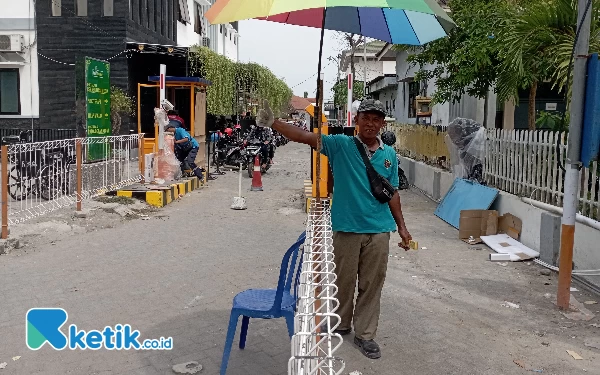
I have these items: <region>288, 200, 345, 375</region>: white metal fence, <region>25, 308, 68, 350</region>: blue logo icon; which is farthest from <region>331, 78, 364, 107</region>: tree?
<region>288, 200, 345, 375</region>: white metal fence

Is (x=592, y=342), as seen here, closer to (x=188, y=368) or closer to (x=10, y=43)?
(x=188, y=368)

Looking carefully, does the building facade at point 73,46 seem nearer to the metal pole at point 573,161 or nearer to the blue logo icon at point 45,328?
the blue logo icon at point 45,328

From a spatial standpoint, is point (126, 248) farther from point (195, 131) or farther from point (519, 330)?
point (195, 131)

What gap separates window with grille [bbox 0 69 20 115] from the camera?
805 inches

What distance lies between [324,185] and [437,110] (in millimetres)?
11638

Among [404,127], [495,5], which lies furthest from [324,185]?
[404,127]

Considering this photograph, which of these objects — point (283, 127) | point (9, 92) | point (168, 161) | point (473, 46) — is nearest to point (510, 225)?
point (473, 46)

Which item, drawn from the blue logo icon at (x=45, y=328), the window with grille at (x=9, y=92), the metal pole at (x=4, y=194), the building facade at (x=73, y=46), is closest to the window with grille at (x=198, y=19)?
the building facade at (x=73, y=46)

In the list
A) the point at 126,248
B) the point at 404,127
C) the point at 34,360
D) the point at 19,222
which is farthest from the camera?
the point at 404,127

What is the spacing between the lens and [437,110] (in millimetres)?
20281

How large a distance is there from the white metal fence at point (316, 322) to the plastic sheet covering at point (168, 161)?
9481mm

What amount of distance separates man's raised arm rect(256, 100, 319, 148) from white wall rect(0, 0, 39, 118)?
1928 centimetres

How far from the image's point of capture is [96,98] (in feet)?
40.3

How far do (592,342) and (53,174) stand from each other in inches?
307
